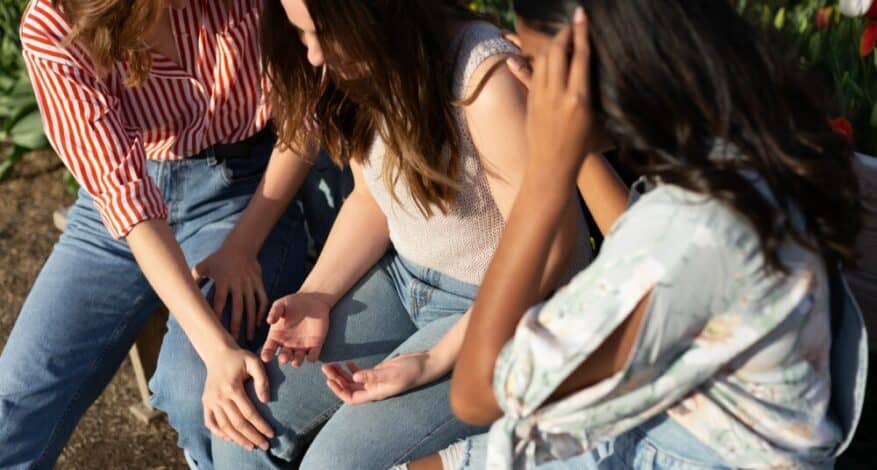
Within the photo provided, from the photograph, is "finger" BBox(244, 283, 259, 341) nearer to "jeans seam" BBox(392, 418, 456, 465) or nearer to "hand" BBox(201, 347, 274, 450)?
"hand" BBox(201, 347, 274, 450)

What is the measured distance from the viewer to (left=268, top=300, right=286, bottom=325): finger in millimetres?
2260

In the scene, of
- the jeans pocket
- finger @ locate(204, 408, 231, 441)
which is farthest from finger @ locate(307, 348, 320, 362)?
the jeans pocket

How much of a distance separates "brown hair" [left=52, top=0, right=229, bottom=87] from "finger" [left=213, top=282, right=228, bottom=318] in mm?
458

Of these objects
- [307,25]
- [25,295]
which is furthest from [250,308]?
[25,295]

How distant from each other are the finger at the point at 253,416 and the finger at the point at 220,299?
0.30 meters

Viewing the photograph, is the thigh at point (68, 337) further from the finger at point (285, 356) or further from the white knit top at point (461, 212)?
the white knit top at point (461, 212)

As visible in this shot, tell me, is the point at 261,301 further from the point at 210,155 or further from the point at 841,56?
the point at 841,56

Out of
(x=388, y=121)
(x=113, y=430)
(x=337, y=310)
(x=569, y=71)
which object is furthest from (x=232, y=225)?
(x=569, y=71)

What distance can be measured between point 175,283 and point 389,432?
0.57 m

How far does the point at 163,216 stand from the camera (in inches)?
94.9

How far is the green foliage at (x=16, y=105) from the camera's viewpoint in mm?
4660

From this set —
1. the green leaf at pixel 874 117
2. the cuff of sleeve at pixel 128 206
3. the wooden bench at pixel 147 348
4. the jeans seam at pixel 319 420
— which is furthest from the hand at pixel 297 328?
the green leaf at pixel 874 117

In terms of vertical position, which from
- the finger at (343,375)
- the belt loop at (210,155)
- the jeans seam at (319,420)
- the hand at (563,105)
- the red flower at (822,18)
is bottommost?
the jeans seam at (319,420)

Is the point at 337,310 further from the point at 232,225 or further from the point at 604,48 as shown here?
the point at 604,48
